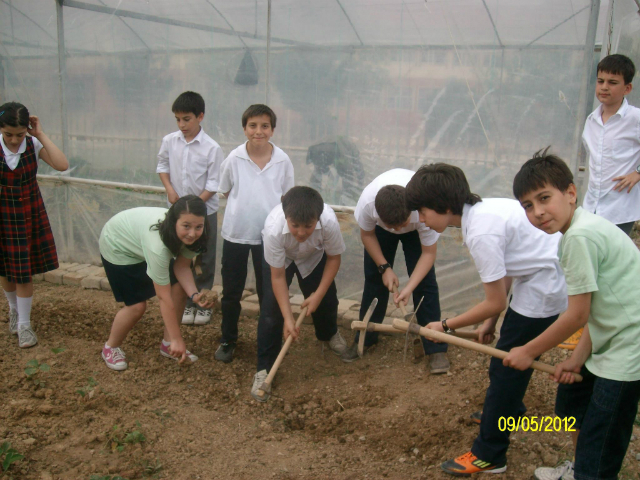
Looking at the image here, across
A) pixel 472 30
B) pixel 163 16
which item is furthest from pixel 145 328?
pixel 472 30

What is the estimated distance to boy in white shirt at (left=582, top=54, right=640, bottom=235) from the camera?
3.43 meters

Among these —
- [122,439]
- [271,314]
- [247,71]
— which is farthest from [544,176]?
[247,71]

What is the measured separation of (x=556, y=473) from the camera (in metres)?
2.54

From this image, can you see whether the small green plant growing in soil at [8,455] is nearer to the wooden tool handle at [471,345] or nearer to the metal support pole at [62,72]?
the wooden tool handle at [471,345]

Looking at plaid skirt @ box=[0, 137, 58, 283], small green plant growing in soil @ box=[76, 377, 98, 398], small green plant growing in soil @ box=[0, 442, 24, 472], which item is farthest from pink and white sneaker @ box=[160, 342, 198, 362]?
small green plant growing in soil @ box=[0, 442, 24, 472]

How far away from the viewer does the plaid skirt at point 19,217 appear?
12.5 ft

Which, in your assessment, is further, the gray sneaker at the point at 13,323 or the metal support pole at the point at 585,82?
the gray sneaker at the point at 13,323

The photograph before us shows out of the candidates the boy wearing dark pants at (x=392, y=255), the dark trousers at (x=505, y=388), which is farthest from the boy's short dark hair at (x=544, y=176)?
the boy wearing dark pants at (x=392, y=255)

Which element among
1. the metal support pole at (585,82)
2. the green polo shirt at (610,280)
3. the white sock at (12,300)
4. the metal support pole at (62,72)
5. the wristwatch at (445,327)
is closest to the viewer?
the green polo shirt at (610,280)

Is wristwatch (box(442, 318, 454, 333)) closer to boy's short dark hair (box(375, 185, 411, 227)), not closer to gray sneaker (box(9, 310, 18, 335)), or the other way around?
boy's short dark hair (box(375, 185, 411, 227))

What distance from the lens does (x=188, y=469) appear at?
8.88 ft

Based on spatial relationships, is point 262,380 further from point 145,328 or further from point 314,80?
point 314,80

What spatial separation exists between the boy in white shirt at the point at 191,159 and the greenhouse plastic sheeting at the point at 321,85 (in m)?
0.82

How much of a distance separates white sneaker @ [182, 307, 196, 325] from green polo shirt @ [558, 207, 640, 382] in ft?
10.3
